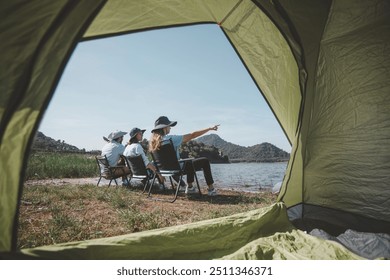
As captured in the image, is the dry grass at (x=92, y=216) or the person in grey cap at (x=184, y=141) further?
the person in grey cap at (x=184, y=141)

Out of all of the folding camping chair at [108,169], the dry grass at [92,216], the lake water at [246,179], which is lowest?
the lake water at [246,179]

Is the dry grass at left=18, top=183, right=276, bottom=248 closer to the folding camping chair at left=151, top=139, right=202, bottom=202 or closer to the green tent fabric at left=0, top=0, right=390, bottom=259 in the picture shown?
the folding camping chair at left=151, top=139, right=202, bottom=202

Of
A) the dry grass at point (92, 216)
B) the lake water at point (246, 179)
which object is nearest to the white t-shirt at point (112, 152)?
the dry grass at point (92, 216)

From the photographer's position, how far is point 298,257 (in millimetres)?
1879

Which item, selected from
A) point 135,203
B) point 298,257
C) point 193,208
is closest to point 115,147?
point 135,203

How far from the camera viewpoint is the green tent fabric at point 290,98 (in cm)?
157

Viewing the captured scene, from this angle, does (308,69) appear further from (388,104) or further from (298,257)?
(298,257)

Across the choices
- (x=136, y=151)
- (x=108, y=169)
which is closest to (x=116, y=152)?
(x=108, y=169)

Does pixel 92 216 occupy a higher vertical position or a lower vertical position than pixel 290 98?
lower

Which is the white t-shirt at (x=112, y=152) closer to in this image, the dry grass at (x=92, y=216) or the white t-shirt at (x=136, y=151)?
the white t-shirt at (x=136, y=151)

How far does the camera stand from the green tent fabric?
157 cm

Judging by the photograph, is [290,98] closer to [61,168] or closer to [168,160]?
[168,160]

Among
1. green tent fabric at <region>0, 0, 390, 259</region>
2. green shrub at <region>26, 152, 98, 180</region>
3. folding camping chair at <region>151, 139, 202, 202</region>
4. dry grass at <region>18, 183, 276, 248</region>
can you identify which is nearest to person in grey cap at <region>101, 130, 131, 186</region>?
dry grass at <region>18, 183, 276, 248</region>

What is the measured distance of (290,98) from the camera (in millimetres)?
2795
